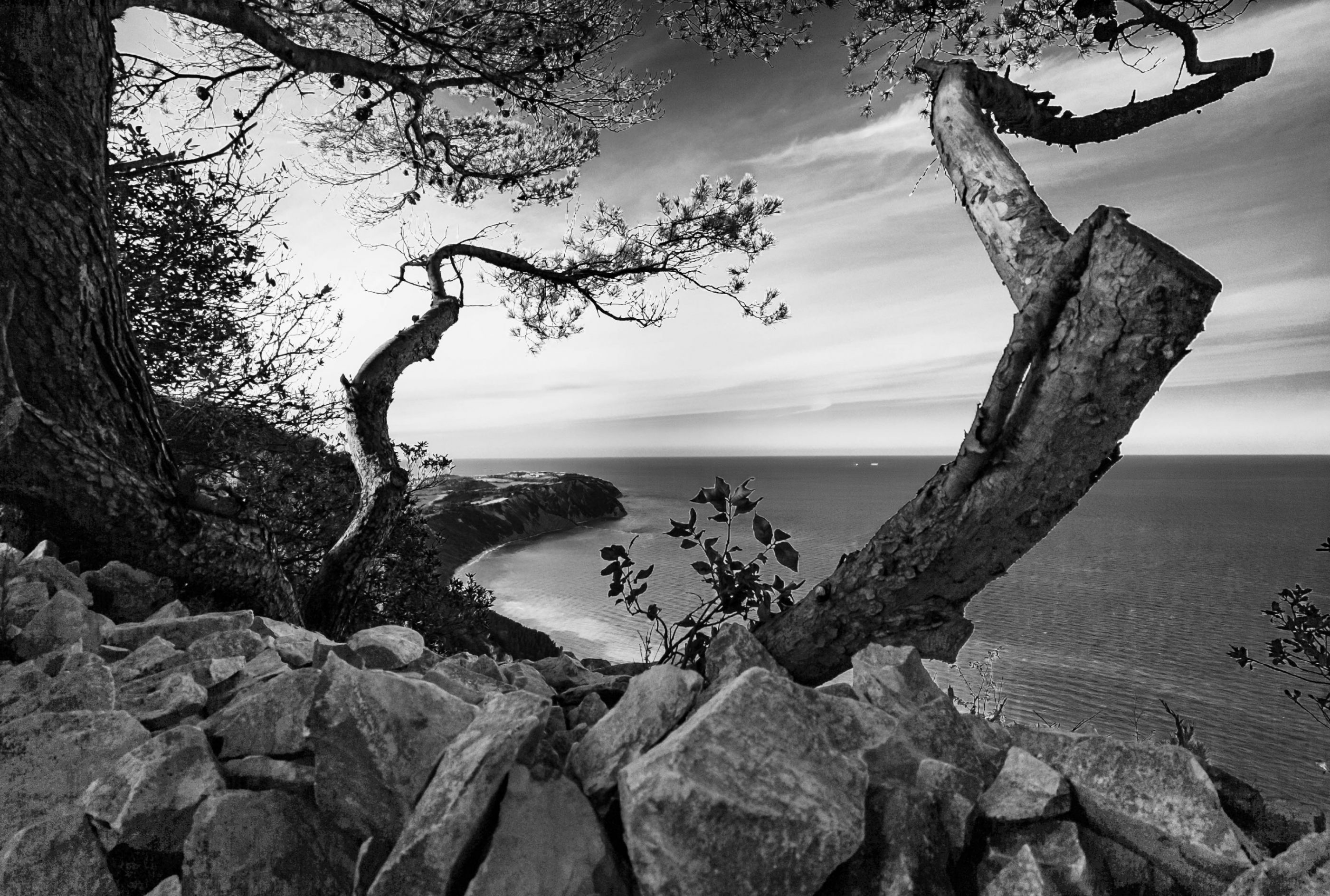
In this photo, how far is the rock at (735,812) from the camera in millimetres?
1249

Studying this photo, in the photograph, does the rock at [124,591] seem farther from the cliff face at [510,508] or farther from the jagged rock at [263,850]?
the cliff face at [510,508]

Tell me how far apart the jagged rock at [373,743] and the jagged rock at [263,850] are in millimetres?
56

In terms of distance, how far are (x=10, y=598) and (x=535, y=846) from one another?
2.43 meters

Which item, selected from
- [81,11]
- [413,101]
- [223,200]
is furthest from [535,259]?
[81,11]

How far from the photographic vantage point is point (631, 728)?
1641 mm

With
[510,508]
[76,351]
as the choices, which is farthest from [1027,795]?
[510,508]

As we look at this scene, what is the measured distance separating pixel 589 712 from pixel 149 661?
1560mm

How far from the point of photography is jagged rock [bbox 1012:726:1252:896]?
131cm

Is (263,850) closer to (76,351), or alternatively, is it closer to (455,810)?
(455,810)

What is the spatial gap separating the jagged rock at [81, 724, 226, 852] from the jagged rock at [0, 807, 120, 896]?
4 centimetres

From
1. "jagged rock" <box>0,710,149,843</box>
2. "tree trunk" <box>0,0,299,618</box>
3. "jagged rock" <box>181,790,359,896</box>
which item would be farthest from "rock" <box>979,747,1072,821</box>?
"tree trunk" <box>0,0,299,618</box>

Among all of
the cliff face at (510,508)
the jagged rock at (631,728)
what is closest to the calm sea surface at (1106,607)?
the cliff face at (510,508)

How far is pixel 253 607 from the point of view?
368 centimetres

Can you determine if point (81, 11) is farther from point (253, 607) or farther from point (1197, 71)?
point (1197, 71)
